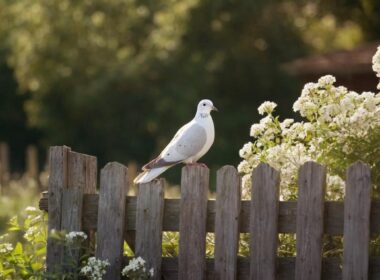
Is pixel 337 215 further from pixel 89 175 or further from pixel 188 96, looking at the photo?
pixel 188 96

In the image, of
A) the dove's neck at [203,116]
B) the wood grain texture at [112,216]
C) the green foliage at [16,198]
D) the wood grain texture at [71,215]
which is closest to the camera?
the wood grain texture at [112,216]

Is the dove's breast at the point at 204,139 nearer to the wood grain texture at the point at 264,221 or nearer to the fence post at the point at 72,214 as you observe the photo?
the fence post at the point at 72,214

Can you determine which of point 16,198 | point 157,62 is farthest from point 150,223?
point 157,62

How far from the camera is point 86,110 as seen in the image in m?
34.2

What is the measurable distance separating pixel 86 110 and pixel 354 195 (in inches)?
1123

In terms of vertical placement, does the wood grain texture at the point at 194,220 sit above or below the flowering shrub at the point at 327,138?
below

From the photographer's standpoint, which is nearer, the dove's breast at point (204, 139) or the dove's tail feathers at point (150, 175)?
the dove's tail feathers at point (150, 175)

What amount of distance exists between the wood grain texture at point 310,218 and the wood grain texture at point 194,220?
59 cm

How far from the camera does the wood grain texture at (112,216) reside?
658 cm

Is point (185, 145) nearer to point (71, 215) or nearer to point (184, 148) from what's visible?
point (184, 148)

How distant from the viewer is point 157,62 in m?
31.9

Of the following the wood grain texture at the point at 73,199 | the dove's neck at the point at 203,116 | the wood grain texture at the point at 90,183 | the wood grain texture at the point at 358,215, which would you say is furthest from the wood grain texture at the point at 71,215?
the wood grain texture at the point at 358,215

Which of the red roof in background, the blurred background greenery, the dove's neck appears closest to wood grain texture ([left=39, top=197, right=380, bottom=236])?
the dove's neck

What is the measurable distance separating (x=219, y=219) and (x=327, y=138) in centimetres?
88
